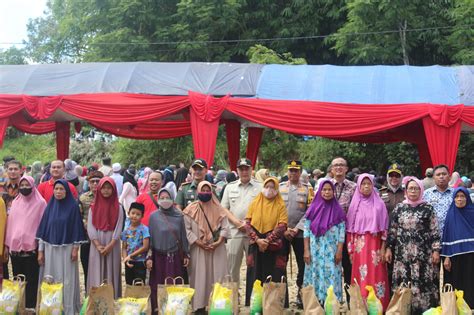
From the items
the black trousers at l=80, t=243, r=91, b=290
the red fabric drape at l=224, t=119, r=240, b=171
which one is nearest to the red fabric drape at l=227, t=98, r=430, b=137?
the red fabric drape at l=224, t=119, r=240, b=171

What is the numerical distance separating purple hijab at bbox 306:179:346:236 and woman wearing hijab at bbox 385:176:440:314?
1.72ft

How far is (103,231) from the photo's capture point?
18.1 ft

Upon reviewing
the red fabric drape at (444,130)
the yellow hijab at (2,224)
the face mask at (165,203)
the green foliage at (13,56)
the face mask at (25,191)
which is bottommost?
the yellow hijab at (2,224)

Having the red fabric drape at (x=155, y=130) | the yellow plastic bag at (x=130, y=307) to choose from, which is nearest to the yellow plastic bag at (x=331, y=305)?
the yellow plastic bag at (x=130, y=307)

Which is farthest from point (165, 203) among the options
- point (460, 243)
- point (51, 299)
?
point (460, 243)

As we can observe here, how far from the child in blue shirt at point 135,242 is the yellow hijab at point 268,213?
0.98 meters

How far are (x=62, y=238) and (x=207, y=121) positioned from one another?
4.81 m

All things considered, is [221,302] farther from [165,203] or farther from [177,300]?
[165,203]

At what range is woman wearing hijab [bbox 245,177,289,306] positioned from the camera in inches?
221

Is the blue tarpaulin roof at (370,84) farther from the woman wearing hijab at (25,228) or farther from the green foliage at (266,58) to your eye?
the woman wearing hijab at (25,228)

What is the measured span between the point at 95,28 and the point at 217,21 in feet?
14.7

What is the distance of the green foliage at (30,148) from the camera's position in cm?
2372

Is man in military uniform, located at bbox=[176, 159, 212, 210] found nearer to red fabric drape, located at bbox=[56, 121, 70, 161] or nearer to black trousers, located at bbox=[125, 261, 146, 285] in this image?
black trousers, located at bbox=[125, 261, 146, 285]

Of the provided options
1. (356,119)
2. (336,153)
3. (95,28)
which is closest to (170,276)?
(356,119)
